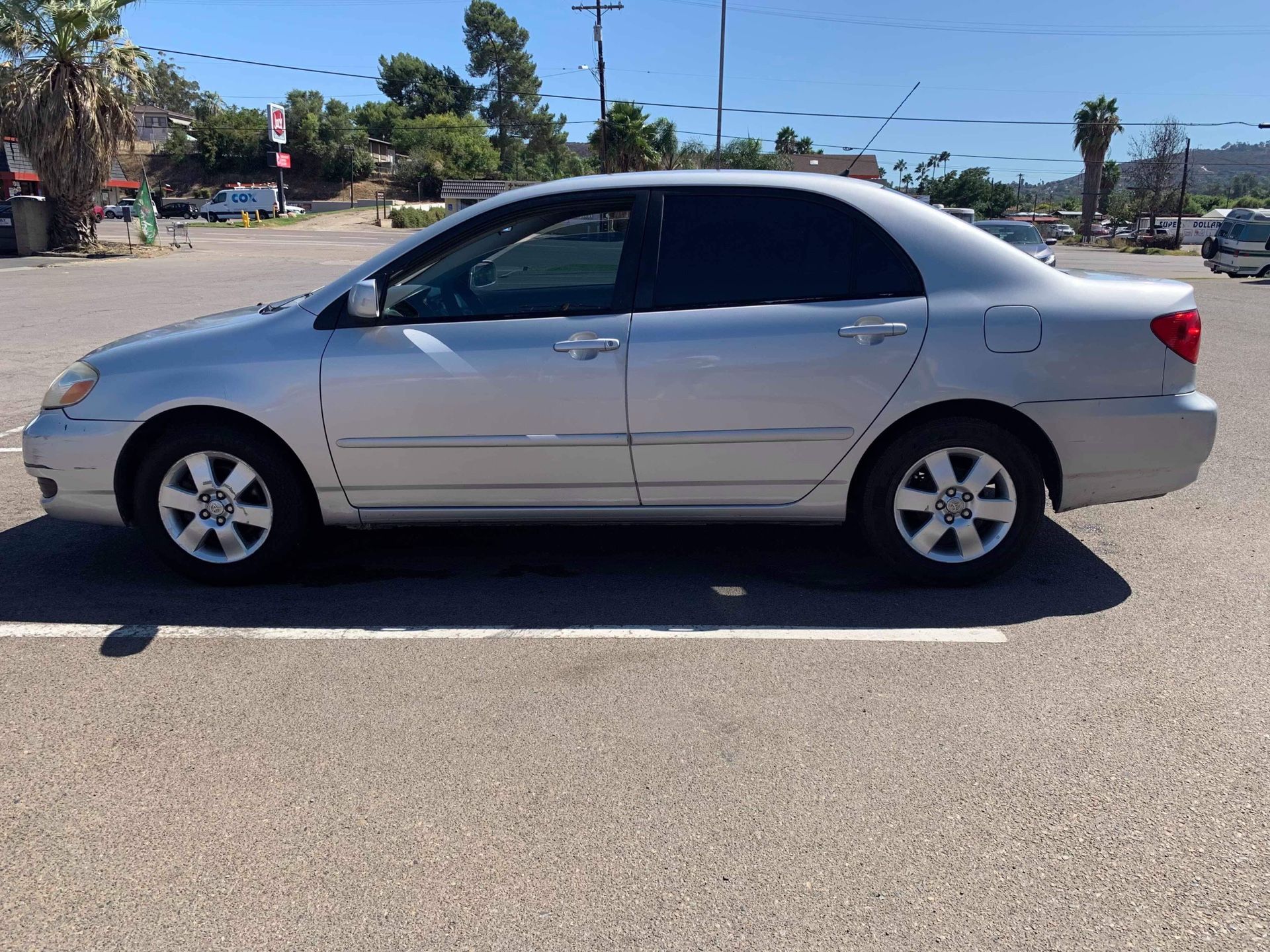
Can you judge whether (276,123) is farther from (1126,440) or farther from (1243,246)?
(1126,440)

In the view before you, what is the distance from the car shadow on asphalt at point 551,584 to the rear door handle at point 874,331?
112 centimetres

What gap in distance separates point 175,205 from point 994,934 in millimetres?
67182

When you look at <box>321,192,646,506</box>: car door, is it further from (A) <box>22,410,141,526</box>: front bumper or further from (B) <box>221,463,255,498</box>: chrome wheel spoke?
(A) <box>22,410,141,526</box>: front bumper

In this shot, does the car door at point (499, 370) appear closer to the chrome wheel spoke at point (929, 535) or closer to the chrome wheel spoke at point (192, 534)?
the chrome wheel spoke at point (192, 534)

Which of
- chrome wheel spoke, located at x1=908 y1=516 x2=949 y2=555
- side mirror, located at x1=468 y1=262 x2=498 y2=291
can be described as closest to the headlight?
side mirror, located at x1=468 y1=262 x2=498 y2=291

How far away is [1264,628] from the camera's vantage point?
13.4ft

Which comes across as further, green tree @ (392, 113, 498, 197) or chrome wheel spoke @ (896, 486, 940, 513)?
green tree @ (392, 113, 498, 197)

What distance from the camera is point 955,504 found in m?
4.36

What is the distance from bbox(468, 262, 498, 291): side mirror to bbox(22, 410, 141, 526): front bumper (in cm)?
158

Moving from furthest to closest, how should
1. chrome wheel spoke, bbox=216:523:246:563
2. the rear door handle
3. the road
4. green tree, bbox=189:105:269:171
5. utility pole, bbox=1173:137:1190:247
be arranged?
1. green tree, bbox=189:105:269:171
2. utility pole, bbox=1173:137:1190:247
3. chrome wheel spoke, bbox=216:523:246:563
4. the rear door handle
5. the road

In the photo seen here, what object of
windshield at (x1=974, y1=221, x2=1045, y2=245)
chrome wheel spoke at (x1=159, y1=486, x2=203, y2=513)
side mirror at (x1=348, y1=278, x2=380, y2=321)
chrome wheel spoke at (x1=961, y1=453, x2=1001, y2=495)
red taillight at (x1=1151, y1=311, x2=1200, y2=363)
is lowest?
chrome wheel spoke at (x1=159, y1=486, x2=203, y2=513)

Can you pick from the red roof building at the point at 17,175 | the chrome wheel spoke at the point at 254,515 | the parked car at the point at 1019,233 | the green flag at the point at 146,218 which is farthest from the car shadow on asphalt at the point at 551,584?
the green flag at the point at 146,218

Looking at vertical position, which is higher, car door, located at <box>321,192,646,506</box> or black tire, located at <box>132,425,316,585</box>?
car door, located at <box>321,192,646,506</box>

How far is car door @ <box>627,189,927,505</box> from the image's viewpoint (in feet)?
13.8
